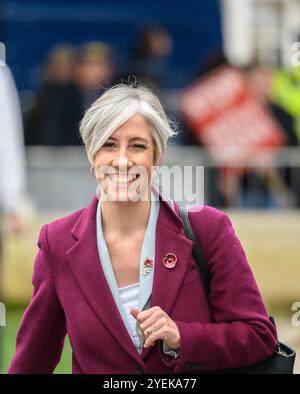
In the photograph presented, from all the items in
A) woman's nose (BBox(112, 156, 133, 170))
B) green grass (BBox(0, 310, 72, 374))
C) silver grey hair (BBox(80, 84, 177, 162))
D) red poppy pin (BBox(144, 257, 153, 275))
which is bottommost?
green grass (BBox(0, 310, 72, 374))

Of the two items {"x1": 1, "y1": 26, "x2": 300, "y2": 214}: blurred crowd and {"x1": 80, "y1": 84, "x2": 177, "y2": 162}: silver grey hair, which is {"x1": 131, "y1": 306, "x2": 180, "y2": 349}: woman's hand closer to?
{"x1": 80, "y1": 84, "x2": 177, "y2": 162}: silver grey hair

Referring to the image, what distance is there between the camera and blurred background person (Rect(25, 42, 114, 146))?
11906 mm

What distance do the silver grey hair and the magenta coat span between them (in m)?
0.26

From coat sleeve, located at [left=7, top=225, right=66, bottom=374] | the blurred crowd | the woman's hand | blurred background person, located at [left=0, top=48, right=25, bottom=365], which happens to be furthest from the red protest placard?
the woman's hand

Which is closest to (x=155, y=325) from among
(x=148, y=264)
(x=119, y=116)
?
→ (x=148, y=264)

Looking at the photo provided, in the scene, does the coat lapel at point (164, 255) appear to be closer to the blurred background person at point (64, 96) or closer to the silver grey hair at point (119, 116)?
the silver grey hair at point (119, 116)

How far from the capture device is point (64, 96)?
39.1ft

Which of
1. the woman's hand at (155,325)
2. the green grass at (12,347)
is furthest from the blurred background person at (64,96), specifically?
the woman's hand at (155,325)

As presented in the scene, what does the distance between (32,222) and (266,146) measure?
2114mm

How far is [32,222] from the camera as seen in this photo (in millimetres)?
11680

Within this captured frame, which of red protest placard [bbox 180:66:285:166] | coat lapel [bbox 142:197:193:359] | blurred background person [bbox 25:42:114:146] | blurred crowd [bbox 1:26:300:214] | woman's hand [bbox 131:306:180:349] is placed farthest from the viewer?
blurred background person [bbox 25:42:114:146]

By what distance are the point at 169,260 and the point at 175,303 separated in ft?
0.44

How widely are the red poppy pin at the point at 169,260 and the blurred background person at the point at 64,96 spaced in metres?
7.65

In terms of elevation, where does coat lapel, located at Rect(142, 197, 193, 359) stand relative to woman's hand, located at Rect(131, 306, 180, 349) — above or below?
above
